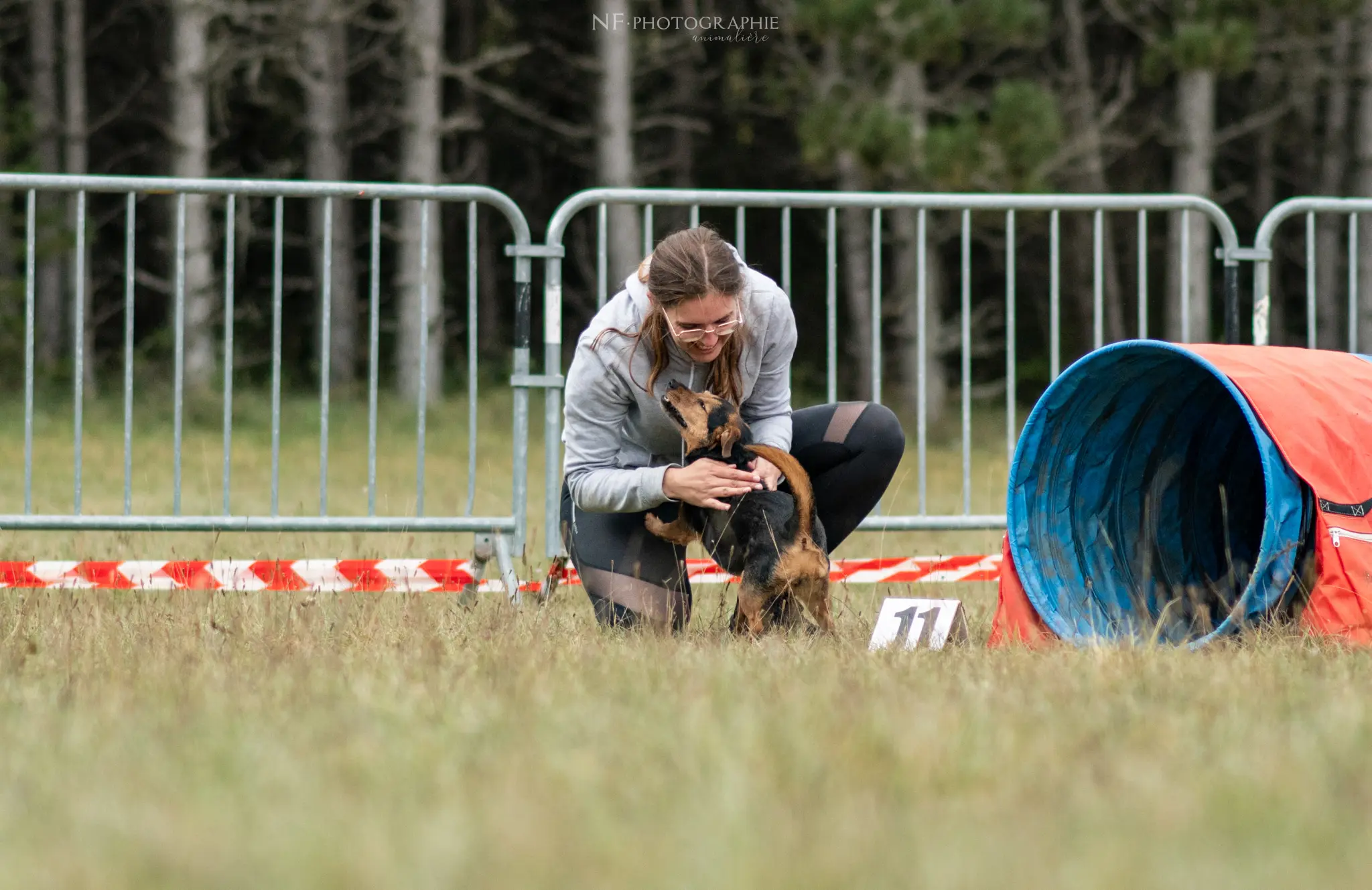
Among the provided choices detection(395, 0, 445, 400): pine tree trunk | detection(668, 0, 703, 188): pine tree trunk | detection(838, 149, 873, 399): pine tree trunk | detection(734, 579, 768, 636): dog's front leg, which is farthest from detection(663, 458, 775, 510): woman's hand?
detection(668, 0, 703, 188): pine tree trunk

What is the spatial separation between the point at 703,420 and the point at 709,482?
20 centimetres

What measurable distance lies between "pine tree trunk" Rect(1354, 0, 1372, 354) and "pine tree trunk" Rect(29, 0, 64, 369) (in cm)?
1458

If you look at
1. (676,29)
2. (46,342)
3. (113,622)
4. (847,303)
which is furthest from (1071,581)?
(46,342)

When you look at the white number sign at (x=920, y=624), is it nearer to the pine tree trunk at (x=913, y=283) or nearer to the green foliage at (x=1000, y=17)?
the pine tree trunk at (x=913, y=283)

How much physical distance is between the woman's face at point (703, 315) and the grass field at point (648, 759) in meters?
0.83

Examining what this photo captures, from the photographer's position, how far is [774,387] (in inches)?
193

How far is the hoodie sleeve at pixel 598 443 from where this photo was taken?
465cm

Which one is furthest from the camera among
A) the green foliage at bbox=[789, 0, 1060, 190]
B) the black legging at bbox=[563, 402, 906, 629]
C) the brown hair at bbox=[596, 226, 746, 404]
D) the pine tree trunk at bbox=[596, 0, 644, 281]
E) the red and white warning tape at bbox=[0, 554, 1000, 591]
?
the pine tree trunk at bbox=[596, 0, 644, 281]

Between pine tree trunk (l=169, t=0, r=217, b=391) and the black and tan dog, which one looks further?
pine tree trunk (l=169, t=0, r=217, b=391)

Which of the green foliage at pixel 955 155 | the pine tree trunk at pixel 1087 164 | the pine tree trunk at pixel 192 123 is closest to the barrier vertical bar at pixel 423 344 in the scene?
the green foliage at pixel 955 155

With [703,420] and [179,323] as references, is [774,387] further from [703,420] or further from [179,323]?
[179,323]

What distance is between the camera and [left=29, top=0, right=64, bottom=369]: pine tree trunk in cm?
1989

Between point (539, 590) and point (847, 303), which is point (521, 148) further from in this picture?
point (539, 590)

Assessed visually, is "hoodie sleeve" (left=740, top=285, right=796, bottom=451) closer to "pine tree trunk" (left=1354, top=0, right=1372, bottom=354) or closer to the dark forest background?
the dark forest background
